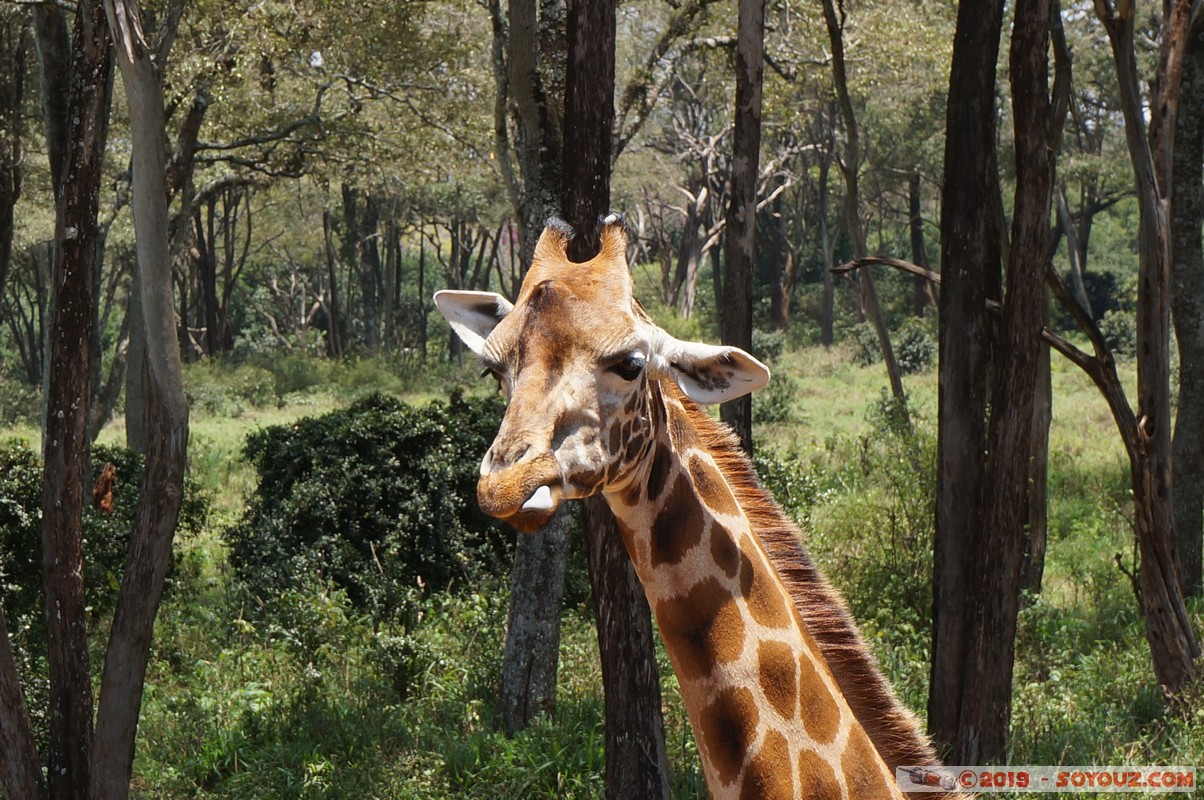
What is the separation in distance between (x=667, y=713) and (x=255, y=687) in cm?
266

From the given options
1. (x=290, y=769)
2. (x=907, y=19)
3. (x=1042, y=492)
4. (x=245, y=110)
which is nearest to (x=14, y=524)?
(x=290, y=769)

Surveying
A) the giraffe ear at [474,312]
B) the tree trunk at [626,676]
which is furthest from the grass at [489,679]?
the giraffe ear at [474,312]

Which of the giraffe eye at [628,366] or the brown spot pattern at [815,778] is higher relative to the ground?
the giraffe eye at [628,366]

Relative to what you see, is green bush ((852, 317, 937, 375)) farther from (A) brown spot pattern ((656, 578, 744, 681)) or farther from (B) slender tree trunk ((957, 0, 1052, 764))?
(A) brown spot pattern ((656, 578, 744, 681))

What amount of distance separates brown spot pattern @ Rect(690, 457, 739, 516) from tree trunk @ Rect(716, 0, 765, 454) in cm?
326

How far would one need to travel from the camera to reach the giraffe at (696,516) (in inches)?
105

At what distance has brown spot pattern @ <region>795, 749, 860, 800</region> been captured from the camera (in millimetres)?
2916

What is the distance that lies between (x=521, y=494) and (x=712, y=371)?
58cm

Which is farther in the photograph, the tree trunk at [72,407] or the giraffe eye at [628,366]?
Result: the tree trunk at [72,407]

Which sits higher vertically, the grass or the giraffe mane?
the giraffe mane

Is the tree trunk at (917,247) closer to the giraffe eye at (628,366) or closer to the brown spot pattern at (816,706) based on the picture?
the brown spot pattern at (816,706)

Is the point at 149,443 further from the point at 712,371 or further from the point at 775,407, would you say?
the point at 775,407

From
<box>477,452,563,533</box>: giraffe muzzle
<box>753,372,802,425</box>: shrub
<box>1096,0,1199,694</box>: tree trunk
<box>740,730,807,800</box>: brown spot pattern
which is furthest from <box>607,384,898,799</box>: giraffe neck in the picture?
<box>753,372,802,425</box>: shrub

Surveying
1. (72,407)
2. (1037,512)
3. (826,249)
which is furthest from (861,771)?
(826,249)
